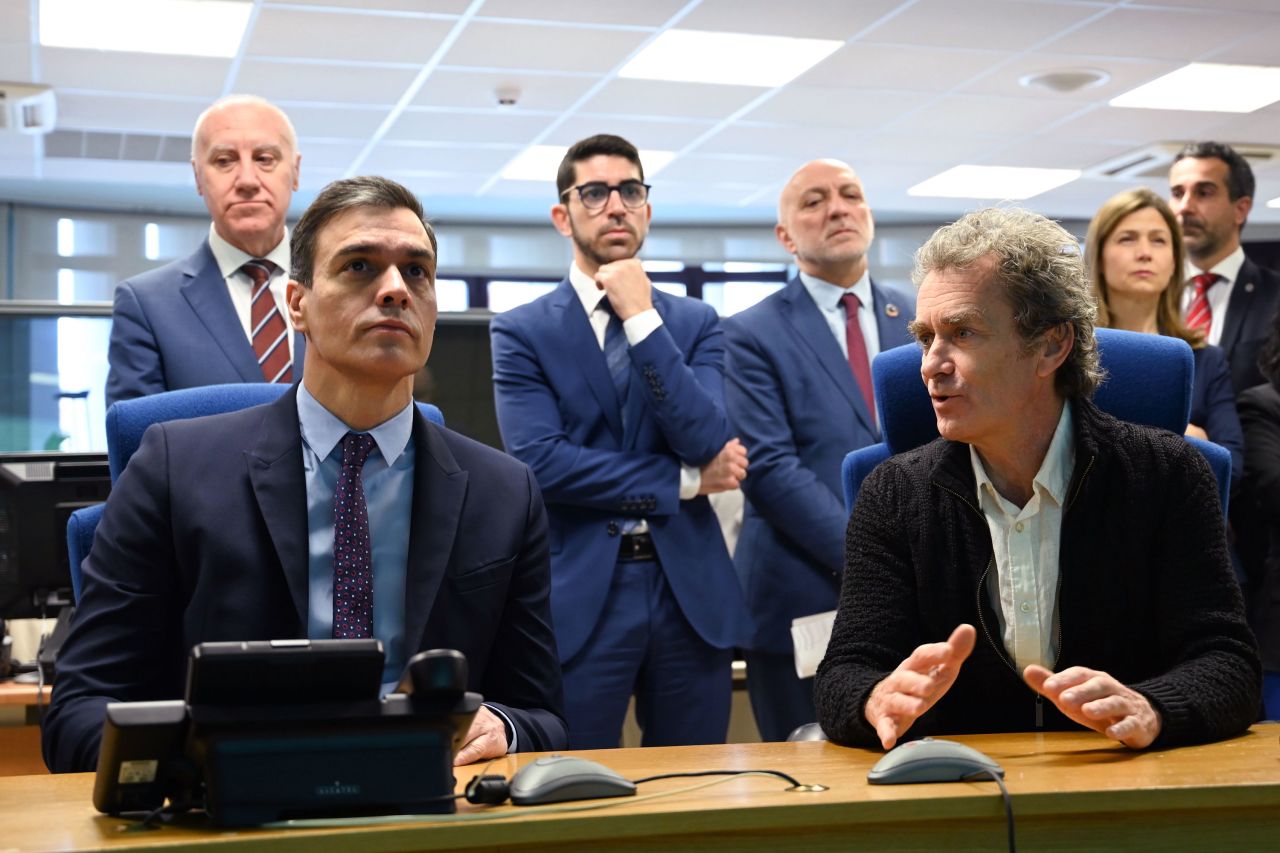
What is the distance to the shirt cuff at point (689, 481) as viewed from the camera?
2.90m

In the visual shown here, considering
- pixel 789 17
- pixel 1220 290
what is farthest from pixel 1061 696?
pixel 789 17

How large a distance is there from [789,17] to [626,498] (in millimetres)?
4215

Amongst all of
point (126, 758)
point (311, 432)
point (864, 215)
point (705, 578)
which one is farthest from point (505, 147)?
point (126, 758)

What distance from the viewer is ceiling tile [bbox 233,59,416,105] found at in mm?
7035

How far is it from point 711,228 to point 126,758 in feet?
34.9

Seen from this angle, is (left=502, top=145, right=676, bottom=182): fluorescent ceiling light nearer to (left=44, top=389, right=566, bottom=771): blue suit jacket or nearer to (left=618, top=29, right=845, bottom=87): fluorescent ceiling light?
(left=618, top=29, right=845, bottom=87): fluorescent ceiling light

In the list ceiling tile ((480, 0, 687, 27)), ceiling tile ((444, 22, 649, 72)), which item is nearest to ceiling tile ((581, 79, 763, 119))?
ceiling tile ((444, 22, 649, 72))

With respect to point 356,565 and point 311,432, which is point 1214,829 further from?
point 311,432

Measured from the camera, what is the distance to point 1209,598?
188cm

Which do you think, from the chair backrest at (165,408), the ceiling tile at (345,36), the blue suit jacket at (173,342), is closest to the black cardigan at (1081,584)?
the chair backrest at (165,408)

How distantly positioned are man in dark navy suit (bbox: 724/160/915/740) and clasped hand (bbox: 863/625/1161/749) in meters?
1.30

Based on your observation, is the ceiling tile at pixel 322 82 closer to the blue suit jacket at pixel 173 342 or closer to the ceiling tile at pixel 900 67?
the ceiling tile at pixel 900 67

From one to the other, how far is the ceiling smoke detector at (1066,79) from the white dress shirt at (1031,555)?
5.98 m

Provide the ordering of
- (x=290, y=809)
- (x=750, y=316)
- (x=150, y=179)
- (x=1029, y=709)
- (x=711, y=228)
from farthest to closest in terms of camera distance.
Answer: (x=711, y=228)
(x=150, y=179)
(x=750, y=316)
(x=1029, y=709)
(x=290, y=809)
